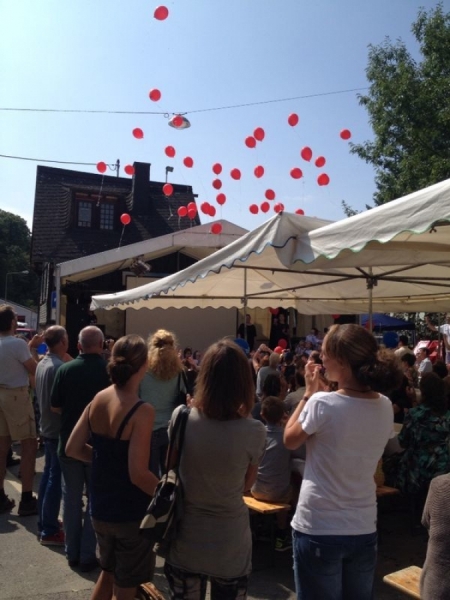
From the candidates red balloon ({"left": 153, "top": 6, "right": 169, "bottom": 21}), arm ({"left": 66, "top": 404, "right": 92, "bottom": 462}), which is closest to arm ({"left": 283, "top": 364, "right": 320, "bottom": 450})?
arm ({"left": 66, "top": 404, "right": 92, "bottom": 462})

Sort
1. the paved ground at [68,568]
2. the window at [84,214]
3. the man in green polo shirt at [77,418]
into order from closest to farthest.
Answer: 1. the paved ground at [68,568]
2. the man in green polo shirt at [77,418]
3. the window at [84,214]

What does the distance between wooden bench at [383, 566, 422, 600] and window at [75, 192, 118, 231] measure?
19260 millimetres

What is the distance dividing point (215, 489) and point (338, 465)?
50 centimetres

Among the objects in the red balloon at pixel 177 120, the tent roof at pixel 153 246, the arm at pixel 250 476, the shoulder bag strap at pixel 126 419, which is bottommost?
the arm at pixel 250 476

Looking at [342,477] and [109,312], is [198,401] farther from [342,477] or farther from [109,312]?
[109,312]

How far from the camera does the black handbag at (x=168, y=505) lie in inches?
90.1

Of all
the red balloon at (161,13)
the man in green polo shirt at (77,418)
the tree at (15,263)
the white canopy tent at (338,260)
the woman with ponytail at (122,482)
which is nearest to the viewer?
the woman with ponytail at (122,482)

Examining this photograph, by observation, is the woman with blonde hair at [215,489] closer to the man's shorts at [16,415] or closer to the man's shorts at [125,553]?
the man's shorts at [125,553]

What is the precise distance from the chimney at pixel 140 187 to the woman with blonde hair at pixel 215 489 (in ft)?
67.8

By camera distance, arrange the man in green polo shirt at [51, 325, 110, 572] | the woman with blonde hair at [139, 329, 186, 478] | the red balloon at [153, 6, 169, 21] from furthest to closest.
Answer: the red balloon at [153, 6, 169, 21] < the woman with blonde hair at [139, 329, 186, 478] < the man in green polo shirt at [51, 325, 110, 572]

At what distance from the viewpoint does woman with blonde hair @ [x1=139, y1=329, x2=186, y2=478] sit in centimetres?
473

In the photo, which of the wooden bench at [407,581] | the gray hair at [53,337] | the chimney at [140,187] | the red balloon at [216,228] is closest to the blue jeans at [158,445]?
the gray hair at [53,337]

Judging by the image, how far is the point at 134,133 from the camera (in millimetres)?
12336

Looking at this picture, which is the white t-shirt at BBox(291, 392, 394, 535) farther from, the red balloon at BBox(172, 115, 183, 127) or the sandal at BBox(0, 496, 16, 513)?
the red balloon at BBox(172, 115, 183, 127)
